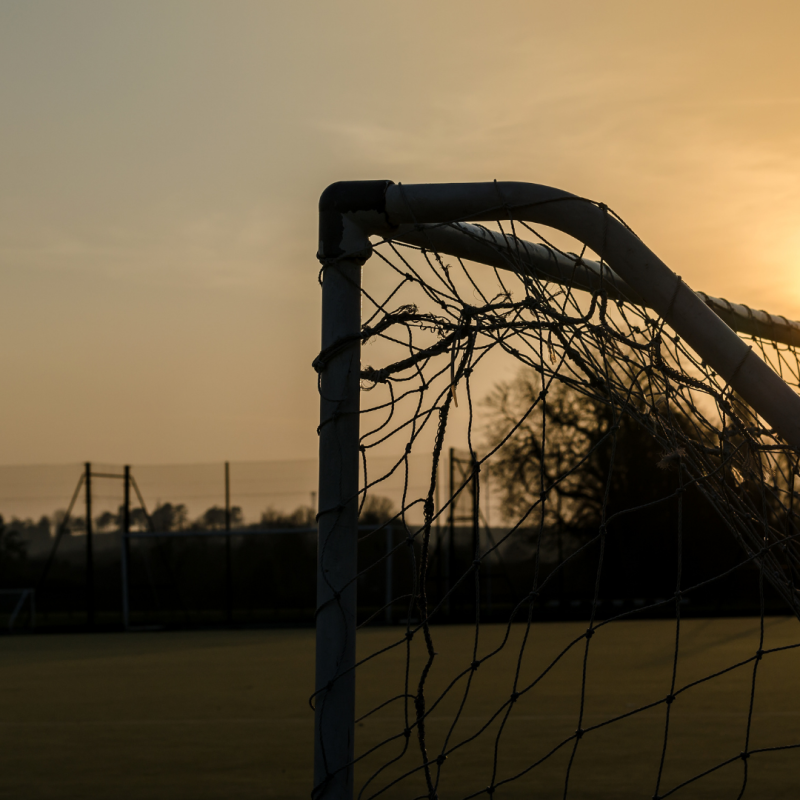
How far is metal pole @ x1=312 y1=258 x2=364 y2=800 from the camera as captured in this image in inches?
89.7

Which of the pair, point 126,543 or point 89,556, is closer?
point 89,556

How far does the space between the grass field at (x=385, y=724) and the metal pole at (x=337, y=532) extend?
1079 millimetres

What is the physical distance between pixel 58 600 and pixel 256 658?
802 centimetres

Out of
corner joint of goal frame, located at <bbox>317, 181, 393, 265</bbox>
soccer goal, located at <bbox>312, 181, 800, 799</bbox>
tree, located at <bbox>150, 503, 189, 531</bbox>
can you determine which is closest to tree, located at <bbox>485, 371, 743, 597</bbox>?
tree, located at <bbox>150, 503, 189, 531</bbox>

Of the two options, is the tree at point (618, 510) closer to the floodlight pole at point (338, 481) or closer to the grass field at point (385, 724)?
the grass field at point (385, 724)

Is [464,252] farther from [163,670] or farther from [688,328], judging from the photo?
[163,670]

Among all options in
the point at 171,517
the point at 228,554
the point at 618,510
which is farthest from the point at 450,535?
the point at 171,517

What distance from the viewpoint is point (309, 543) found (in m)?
16.9

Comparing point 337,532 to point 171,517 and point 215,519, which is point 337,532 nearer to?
point 171,517

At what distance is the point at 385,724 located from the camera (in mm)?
4699

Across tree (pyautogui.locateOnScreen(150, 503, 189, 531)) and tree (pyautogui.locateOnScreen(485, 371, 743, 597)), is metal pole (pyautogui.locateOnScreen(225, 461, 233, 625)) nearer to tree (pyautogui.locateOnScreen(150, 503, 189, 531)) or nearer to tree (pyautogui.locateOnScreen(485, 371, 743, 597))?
tree (pyautogui.locateOnScreen(150, 503, 189, 531))

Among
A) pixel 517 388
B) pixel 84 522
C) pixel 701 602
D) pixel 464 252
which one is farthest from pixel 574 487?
pixel 464 252

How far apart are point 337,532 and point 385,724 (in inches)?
104

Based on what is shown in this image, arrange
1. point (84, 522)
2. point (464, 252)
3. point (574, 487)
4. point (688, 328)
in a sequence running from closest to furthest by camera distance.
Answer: point (688, 328) < point (464, 252) < point (84, 522) < point (574, 487)
